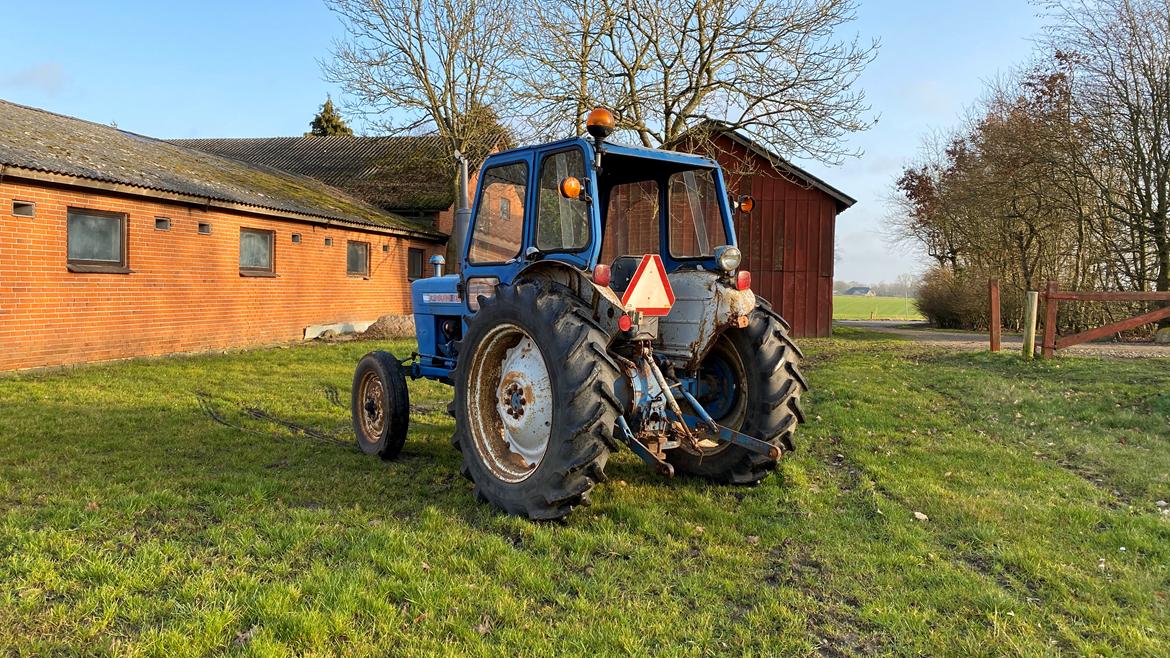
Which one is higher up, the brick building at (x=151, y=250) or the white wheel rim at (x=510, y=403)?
the brick building at (x=151, y=250)

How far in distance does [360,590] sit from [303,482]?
1.99m

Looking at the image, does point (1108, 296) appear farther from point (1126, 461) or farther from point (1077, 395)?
point (1126, 461)

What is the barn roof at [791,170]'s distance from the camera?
54.9ft

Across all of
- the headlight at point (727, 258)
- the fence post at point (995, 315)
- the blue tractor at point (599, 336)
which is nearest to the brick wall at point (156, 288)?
the blue tractor at point (599, 336)

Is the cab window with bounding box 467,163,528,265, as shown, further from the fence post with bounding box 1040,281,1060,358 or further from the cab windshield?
the fence post with bounding box 1040,281,1060,358

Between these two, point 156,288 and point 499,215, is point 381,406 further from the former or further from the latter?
point 156,288

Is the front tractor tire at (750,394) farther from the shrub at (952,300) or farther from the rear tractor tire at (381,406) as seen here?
the shrub at (952,300)

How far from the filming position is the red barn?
18234 millimetres

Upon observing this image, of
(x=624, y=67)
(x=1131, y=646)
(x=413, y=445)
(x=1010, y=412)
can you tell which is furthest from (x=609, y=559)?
(x=624, y=67)

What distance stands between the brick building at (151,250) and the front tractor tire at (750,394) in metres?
9.90

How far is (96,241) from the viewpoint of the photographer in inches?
428

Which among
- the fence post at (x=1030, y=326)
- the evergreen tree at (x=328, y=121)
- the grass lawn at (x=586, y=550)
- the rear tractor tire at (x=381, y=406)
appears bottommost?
the grass lawn at (x=586, y=550)

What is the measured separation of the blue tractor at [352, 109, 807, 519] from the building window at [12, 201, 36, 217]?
7669 mm

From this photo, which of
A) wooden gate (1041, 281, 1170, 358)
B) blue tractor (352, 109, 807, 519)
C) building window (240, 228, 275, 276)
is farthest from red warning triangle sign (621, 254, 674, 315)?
building window (240, 228, 275, 276)
